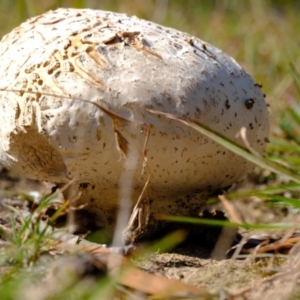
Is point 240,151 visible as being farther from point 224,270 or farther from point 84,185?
point 84,185

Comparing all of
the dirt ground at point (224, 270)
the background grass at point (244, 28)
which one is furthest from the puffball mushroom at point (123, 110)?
the background grass at point (244, 28)

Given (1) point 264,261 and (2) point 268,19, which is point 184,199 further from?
(2) point 268,19

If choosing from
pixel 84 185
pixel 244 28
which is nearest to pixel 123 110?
pixel 84 185

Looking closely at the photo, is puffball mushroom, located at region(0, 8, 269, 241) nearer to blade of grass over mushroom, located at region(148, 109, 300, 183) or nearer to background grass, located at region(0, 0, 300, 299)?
blade of grass over mushroom, located at region(148, 109, 300, 183)

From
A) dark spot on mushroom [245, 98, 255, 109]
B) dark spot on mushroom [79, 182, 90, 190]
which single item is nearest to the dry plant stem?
dark spot on mushroom [245, 98, 255, 109]

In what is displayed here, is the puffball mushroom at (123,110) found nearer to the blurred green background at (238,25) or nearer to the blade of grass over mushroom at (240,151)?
the blade of grass over mushroom at (240,151)

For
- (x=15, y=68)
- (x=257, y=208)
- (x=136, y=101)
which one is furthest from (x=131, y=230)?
(x=257, y=208)

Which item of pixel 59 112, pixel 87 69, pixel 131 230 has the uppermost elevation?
pixel 87 69

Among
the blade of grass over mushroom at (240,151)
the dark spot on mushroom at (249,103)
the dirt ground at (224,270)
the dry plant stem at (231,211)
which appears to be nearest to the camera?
the dirt ground at (224,270)
